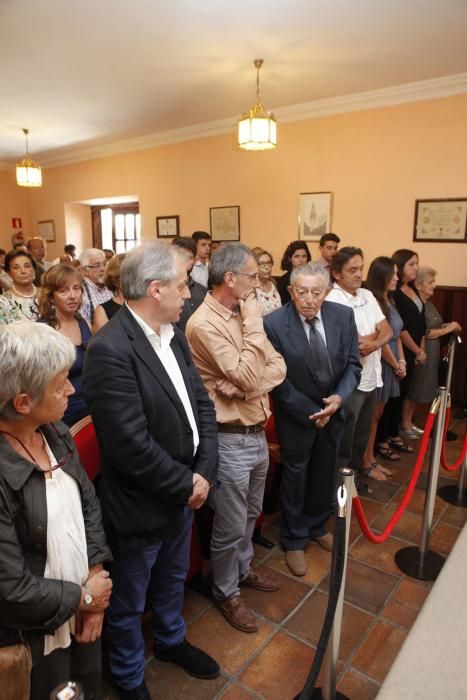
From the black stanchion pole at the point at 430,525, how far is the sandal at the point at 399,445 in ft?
4.95

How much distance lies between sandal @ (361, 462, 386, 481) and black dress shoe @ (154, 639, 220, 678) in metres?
2.03

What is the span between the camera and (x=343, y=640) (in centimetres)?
203

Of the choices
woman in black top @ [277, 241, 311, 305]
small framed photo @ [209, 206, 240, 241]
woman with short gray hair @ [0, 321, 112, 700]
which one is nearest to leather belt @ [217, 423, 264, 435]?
woman with short gray hair @ [0, 321, 112, 700]

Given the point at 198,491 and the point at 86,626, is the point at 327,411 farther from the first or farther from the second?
the point at 86,626

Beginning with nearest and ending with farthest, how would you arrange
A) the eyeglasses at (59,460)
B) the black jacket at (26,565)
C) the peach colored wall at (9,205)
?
1. the black jacket at (26,565)
2. the eyeglasses at (59,460)
3. the peach colored wall at (9,205)

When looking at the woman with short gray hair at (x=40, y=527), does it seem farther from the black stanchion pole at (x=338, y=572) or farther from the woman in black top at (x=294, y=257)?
the woman in black top at (x=294, y=257)

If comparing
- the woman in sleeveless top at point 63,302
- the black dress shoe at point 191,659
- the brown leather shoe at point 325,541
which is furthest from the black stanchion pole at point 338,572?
the woman in sleeveless top at point 63,302

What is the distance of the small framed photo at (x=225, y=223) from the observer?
6641 millimetres

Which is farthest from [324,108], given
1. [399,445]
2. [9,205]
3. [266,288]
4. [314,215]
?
[9,205]

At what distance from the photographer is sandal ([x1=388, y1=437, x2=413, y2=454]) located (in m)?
4.01

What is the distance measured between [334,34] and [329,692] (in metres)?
4.43

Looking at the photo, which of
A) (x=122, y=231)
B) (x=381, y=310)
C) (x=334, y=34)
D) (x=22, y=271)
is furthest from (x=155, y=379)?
(x=122, y=231)

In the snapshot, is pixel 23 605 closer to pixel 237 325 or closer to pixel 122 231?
pixel 237 325

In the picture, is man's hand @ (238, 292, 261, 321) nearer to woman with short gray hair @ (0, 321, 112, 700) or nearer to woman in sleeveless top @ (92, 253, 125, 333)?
woman with short gray hair @ (0, 321, 112, 700)
